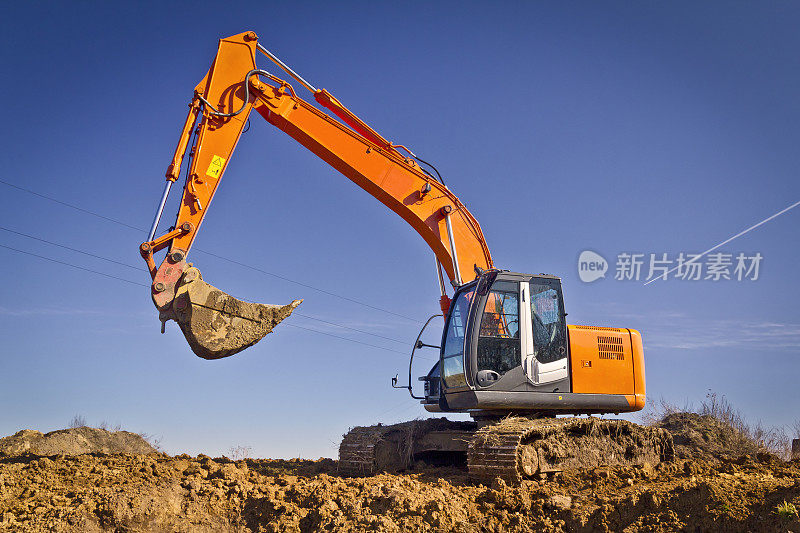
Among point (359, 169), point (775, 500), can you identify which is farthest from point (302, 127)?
point (775, 500)

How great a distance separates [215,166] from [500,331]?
13.5ft

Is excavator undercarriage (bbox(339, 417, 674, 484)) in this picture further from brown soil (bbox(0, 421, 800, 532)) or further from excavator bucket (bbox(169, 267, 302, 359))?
excavator bucket (bbox(169, 267, 302, 359))

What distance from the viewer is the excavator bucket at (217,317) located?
7.29m

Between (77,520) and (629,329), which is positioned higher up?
(629,329)

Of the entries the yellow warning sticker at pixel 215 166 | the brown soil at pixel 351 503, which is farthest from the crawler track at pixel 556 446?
the yellow warning sticker at pixel 215 166

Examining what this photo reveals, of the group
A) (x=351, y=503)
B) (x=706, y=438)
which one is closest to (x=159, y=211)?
(x=351, y=503)

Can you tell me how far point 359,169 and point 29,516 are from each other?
560cm

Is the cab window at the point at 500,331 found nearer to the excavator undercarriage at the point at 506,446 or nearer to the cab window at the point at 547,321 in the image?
the cab window at the point at 547,321

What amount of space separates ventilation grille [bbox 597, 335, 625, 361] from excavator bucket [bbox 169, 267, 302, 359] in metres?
3.86

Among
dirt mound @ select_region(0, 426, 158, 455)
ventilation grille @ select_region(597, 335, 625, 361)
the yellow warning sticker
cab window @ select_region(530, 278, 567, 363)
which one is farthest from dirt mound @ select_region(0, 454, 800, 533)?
the yellow warning sticker

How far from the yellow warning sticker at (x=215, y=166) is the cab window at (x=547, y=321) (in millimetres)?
4170

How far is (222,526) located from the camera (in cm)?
603

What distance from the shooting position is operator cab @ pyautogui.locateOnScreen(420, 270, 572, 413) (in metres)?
7.74

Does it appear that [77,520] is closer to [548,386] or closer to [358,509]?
[358,509]
